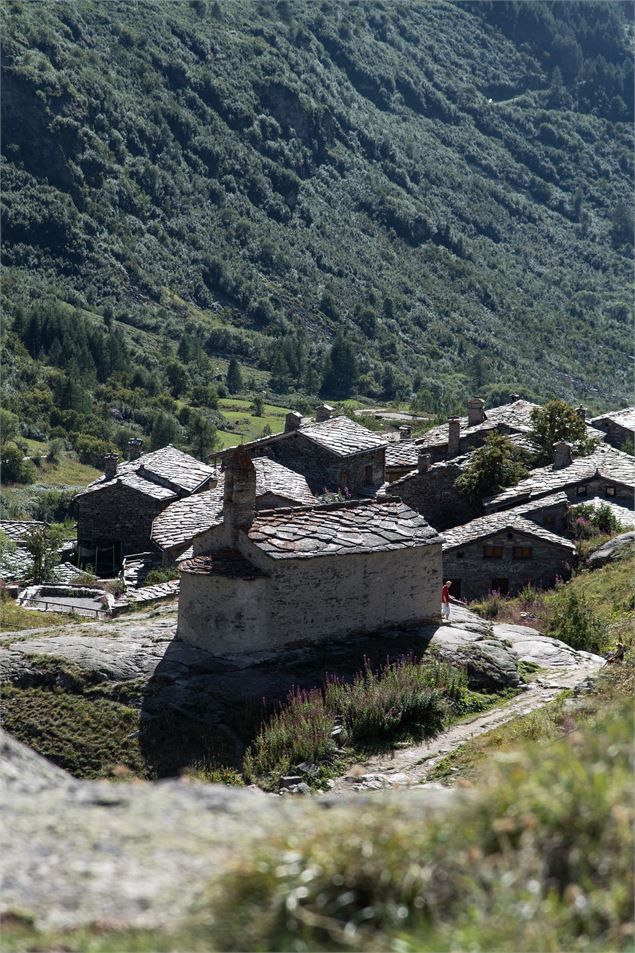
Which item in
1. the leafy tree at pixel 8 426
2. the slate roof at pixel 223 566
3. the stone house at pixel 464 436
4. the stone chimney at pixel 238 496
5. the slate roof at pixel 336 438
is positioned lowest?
the leafy tree at pixel 8 426

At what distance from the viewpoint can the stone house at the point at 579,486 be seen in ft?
151

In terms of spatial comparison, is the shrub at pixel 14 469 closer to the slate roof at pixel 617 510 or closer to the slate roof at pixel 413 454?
the slate roof at pixel 413 454

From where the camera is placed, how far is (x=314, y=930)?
7371mm

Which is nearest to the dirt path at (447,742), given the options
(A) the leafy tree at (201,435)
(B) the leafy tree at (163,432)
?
(A) the leafy tree at (201,435)

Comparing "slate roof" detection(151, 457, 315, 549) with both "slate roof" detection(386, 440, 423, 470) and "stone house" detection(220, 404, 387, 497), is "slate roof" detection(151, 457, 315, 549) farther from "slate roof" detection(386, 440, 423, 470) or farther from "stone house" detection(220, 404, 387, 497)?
"slate roof" detection(386, 440, 423, 470)

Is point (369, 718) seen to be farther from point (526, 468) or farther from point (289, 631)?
point (526, 468)

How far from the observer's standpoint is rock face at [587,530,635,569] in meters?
38.1

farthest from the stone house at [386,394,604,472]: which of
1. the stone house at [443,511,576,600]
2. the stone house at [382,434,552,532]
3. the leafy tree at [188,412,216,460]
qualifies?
the leafy tree at [188,412,216,460]

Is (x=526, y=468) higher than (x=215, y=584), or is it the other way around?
(x=215, y=584)

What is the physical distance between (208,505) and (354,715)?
2447 centimetres

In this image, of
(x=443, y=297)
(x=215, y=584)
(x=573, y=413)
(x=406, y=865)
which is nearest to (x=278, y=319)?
(x=443, y=297)

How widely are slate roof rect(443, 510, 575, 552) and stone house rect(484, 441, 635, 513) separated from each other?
11.3ft

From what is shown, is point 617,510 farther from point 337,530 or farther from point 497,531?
point 337,530

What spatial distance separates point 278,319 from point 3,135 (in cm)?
5005
